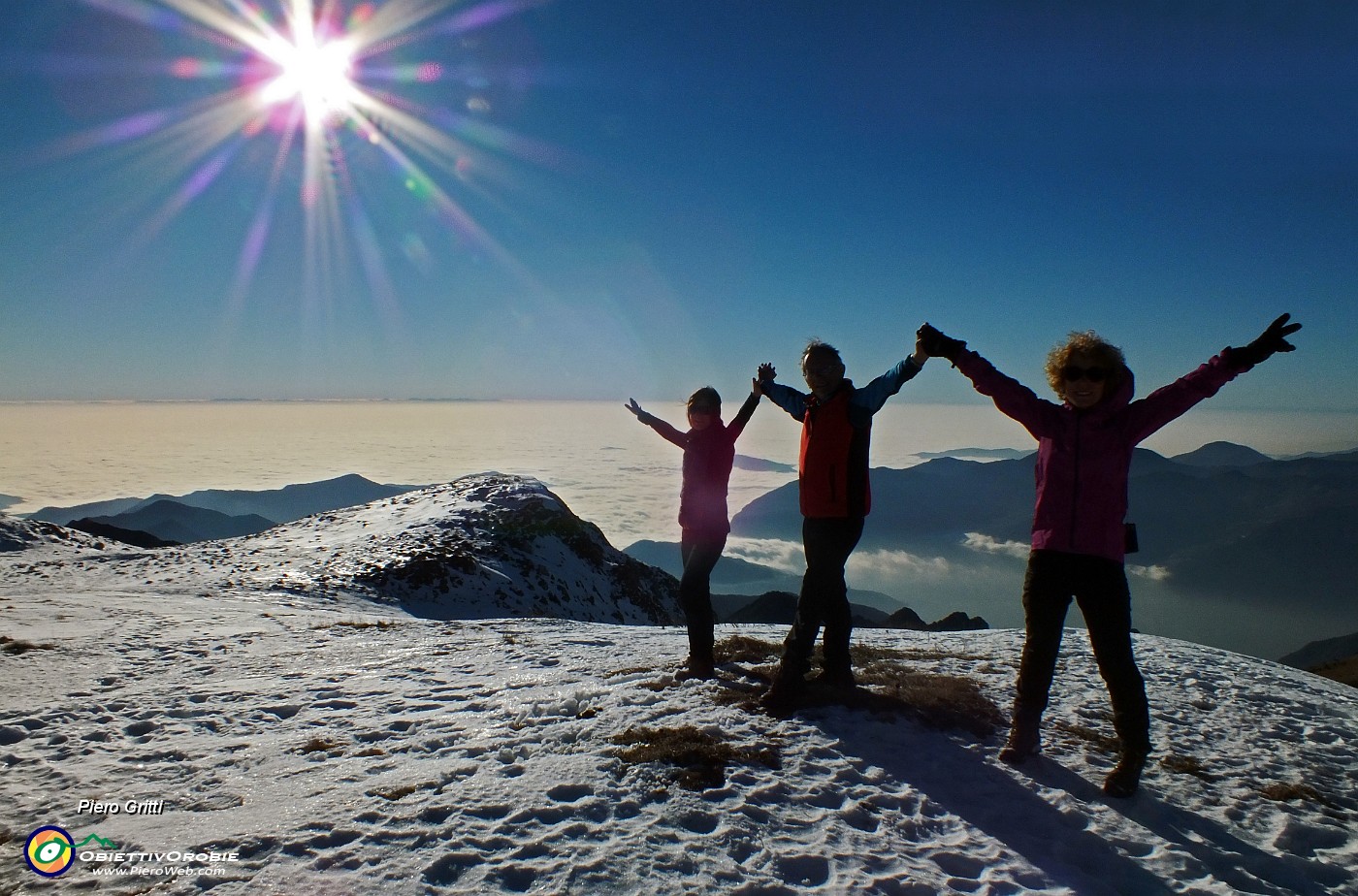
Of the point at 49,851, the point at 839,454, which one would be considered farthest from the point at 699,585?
the point at 49,851

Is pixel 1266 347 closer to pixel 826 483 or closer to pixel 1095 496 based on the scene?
pixel 1095 496

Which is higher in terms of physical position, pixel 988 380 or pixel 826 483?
pixel 988 380

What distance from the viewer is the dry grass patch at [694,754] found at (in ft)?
16.1

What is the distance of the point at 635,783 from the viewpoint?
4.84m

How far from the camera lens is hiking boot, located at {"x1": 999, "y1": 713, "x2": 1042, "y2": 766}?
5434 mm

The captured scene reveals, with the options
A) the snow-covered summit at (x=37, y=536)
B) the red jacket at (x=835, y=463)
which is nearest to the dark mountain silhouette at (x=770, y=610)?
the red jacket at (x=835, y=463)

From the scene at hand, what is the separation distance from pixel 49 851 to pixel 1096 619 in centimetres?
766

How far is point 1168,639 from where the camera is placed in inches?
455

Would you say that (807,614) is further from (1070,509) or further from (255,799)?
(255,799)

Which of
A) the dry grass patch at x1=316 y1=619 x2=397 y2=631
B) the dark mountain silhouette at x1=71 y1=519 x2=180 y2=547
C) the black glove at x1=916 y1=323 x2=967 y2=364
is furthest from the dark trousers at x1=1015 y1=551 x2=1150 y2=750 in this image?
the dark mountain silhouette at x1=71 y1=519 x2=180 y2=547

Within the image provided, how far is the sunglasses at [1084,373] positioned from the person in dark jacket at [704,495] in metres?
3.25

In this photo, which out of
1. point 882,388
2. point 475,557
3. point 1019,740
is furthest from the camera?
point 475,557

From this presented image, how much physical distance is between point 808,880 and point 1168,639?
11484mm

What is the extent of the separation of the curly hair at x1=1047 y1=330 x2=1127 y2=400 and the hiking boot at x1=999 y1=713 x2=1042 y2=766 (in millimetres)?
2859
